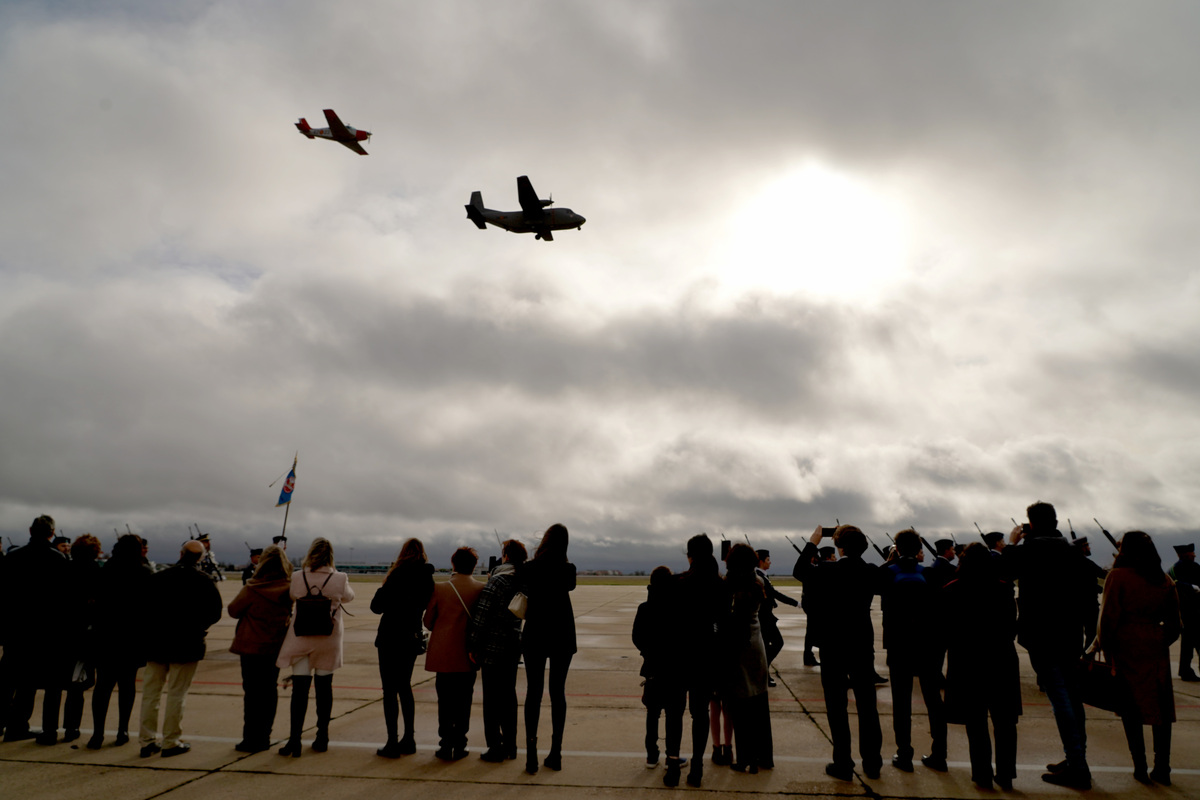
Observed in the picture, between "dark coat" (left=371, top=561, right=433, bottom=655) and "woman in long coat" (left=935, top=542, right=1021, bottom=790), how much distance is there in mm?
4728

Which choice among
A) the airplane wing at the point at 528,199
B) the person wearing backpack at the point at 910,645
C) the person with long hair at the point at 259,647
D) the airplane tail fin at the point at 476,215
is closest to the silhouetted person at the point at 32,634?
the person with long hair at the point at 259,647

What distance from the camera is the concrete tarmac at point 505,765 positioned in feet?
16.8

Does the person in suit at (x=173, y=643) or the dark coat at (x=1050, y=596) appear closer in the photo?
the dark coat at (x=1050, y=596)

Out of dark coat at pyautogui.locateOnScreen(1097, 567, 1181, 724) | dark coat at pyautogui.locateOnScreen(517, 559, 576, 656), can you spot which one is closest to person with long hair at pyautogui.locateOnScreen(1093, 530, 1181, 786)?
dark coat at pyautogui.locateOnScreen(1097, 567, 1181, 724)

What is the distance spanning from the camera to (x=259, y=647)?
6.15 meters

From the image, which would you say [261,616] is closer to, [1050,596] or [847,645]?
[847,645]

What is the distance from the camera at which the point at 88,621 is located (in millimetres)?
6793

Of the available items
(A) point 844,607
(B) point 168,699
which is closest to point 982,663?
(A) point 844,607

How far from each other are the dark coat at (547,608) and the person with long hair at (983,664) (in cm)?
331

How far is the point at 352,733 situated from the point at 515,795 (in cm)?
261

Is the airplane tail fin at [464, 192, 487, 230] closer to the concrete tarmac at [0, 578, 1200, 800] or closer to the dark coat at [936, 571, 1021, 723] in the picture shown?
the concrete tarmac at [0, 578, 1200, 800]

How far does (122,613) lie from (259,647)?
1.46 metres

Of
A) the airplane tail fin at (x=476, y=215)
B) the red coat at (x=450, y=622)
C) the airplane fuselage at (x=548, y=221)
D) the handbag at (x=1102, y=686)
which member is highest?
the airplane tail fin at (x=476, y=215)

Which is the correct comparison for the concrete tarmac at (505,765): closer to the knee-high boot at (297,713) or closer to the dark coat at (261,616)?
the knee-high boot at (297,713)
